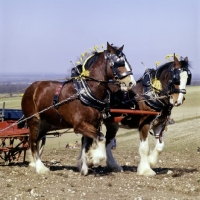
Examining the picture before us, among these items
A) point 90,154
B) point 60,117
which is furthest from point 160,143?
point 60,117

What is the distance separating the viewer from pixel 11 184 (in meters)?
9.42

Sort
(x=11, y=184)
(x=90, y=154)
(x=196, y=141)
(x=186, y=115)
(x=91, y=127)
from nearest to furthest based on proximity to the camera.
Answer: (x=11, y=184) < (x=91, y=127) < (x=90, y=154) < (x=196, y=141) < (x=186, y=115)

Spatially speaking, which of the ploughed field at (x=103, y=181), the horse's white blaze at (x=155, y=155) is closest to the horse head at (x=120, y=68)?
the ploughed field at (x=103, y=181)

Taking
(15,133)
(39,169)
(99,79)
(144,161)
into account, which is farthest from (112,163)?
(15,133)

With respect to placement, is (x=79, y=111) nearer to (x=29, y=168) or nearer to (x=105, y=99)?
(x=105, y=99)

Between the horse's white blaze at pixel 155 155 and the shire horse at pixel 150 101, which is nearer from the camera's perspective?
the shire horse at pixel 150 101

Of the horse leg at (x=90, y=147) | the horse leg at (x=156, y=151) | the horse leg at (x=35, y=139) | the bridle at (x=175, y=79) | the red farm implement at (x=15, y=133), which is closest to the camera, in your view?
the horse leg at (x=90, y=147)

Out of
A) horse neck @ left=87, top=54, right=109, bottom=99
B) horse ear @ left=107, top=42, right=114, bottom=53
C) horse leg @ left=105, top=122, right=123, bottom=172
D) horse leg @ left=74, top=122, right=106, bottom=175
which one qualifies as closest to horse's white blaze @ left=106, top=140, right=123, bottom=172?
horse leg @ left=105, top=122, right=123, bottom=172

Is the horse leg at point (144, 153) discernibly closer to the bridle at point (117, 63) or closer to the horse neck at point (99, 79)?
the horse neck at point (99, 79)

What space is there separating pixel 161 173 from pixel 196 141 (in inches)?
662

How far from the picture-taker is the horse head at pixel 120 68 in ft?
32.7

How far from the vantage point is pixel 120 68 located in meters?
10.1

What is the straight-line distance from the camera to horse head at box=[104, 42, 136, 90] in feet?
32.7

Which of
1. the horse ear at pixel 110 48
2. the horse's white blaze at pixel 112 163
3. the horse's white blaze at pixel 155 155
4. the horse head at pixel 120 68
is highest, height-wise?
the horse ear at pixel 110 48
